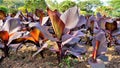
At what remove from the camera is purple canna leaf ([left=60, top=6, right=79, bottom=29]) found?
148cm

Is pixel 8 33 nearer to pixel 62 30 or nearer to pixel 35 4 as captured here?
pixel 62 30

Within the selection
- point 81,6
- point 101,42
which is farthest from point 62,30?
point 81,6

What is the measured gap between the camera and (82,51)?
1.43m

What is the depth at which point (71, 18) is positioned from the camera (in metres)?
1.50

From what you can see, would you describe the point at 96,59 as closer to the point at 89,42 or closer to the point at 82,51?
the point at 82,51

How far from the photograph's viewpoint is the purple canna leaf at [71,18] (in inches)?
58.3

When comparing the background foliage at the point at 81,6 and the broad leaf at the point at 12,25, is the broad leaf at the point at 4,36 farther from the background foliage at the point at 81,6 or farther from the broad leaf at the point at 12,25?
the background foliage at the point at 81,6

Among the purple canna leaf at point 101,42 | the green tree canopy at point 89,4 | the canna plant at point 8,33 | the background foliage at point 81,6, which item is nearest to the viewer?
the purple canna leaf at point 101,42

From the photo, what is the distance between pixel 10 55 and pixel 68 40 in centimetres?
50

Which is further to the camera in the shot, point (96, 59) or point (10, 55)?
point (10, 55)

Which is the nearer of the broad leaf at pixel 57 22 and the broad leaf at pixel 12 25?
the broad leaf at pixel 57 22

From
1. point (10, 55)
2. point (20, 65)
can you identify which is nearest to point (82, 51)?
point (20, 65)

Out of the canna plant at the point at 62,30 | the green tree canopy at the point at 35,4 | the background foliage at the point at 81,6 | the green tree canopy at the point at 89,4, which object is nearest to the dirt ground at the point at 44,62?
the canna plant at the point at 62,30

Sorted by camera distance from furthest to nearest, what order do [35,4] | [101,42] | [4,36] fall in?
[35,4] → [4,36] → [101,42]
